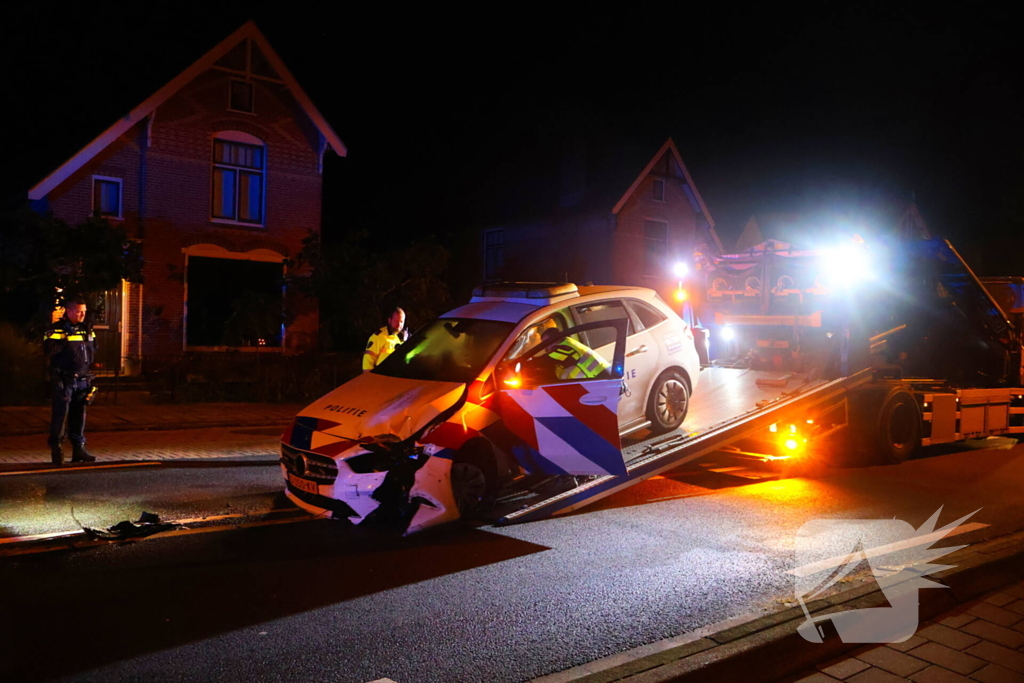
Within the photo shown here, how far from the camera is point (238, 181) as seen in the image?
22141mm

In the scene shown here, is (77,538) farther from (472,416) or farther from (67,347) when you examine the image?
(67,347)

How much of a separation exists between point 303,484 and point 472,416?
141 centimetres

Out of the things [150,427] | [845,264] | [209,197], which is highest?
[209,197]

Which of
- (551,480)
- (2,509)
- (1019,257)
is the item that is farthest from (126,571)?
(1019,257)

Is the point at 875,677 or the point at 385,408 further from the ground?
the point at 385,408

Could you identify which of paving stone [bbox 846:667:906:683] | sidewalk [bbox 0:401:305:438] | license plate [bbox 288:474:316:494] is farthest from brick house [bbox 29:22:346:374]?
paving stone [bbox 846:667:906:683]

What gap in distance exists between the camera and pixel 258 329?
20328 millimetres

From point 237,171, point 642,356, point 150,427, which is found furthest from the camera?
point 237,171

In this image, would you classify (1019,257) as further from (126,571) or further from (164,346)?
(126,571)

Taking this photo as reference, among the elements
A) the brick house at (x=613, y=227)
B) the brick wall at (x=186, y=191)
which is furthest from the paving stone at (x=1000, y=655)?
the brick house at (x=613, y=227)

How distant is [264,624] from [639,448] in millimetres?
3882

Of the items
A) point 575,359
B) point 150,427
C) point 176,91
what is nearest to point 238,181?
point 176,91

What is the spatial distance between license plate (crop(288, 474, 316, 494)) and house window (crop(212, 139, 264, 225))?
658 inches

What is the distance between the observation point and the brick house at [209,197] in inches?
793
